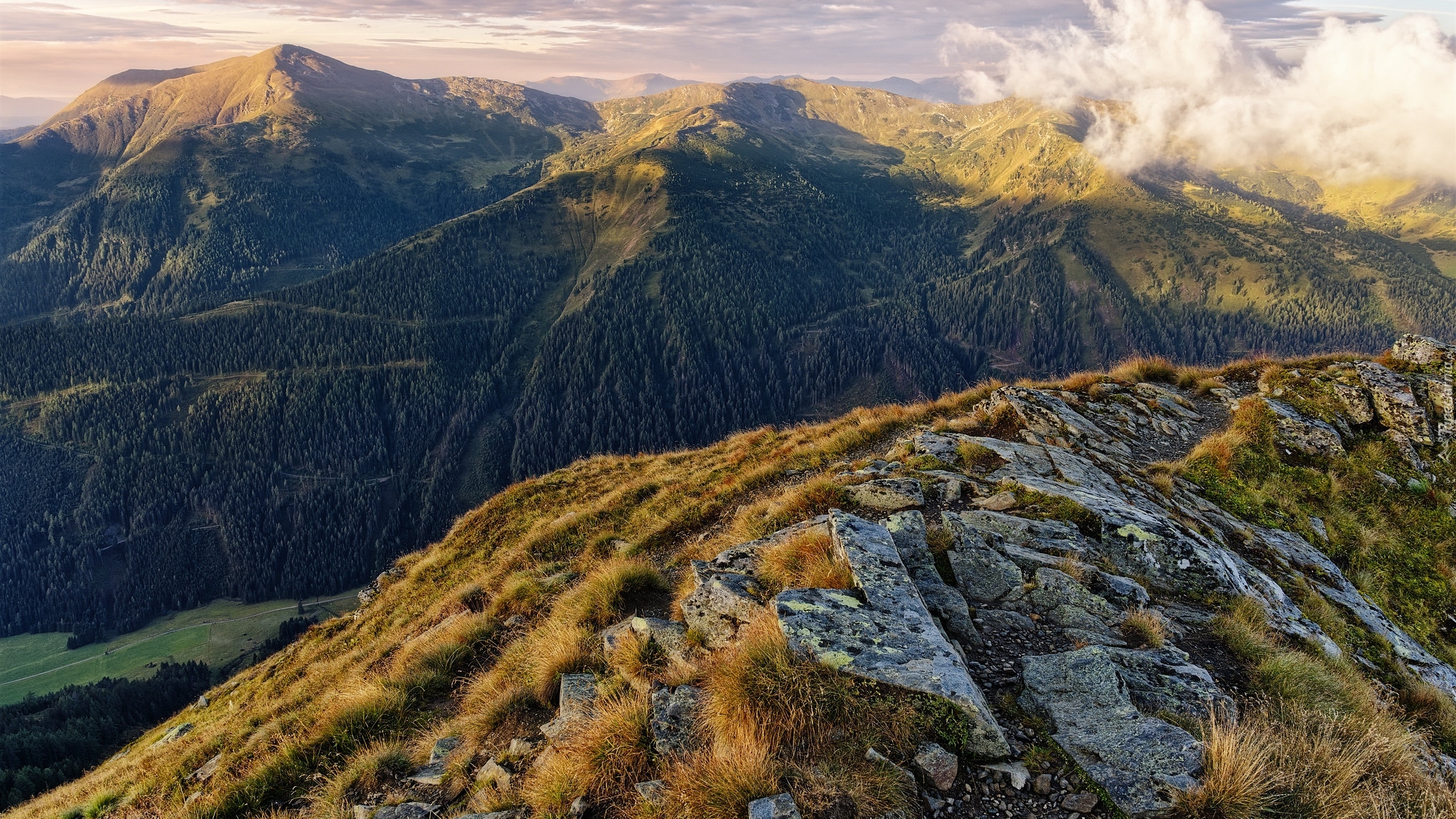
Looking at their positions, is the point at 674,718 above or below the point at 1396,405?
below

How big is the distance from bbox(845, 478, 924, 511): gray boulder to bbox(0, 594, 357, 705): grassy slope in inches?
6820

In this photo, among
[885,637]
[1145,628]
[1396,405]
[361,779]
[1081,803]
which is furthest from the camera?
[1396,405]

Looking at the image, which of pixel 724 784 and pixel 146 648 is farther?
pixel 146 648

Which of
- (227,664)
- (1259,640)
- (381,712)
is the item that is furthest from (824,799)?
(227,664)

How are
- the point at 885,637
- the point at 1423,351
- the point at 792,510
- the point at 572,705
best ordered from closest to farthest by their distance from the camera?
the point at 885,637 < the point at 572,705 < the point at 792,510 < the point at 1423,351

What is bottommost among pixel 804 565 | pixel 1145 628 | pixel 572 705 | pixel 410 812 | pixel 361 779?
pixel 361 779

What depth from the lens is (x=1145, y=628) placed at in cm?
831

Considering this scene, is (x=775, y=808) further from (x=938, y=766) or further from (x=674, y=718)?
(x=674, y=718)

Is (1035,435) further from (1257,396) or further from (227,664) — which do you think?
(227,664)

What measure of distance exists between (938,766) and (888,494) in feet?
23.0

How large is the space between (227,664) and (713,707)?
590 ft

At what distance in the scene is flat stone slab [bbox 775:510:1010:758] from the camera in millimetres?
6145

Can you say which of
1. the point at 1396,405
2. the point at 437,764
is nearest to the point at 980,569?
the point at 437,764

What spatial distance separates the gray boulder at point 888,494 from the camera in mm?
12078
